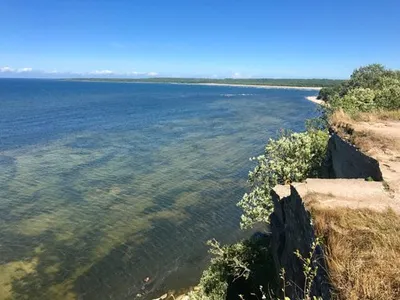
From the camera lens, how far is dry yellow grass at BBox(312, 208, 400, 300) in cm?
829

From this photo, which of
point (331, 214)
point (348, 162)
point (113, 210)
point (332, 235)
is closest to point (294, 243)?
point (331, 214)

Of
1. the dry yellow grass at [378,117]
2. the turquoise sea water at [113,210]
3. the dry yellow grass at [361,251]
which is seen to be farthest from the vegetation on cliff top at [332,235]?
the turquoise sea water at [113,210]

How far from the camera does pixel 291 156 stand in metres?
27.5

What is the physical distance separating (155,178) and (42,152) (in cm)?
2227

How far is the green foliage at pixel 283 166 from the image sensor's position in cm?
2525

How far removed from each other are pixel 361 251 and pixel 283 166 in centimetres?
1694

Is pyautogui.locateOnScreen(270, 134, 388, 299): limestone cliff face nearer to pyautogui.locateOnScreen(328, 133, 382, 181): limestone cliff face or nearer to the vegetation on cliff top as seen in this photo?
pyautogui.locateOnScreen(328, 133, 382, 181): limestone cliff face

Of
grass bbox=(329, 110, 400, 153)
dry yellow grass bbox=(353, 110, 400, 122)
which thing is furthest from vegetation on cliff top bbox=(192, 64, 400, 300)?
grass bbox=(329, 110, 400, 153)

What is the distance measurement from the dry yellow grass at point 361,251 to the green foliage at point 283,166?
43.9ft

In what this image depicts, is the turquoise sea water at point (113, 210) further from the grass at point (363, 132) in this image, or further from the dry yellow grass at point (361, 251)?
the dry yellow grass at point (361, 251)

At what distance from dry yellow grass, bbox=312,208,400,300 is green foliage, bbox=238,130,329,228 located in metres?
13.4

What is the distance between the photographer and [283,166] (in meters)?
26.3

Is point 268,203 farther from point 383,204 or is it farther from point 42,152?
point 42,152

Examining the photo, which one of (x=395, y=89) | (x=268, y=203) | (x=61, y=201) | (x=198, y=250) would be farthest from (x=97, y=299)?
(x=395, y=89)
